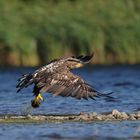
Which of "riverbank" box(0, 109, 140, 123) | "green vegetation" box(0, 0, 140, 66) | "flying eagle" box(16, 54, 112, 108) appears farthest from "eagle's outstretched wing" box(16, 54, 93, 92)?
"green vegetation" box(0, 0, 140, 66)

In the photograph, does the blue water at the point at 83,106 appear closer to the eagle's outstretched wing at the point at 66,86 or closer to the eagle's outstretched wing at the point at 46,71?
the eagle's outstretched wing at the point at 66,86

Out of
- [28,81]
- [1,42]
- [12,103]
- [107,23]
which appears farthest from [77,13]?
[28,81]

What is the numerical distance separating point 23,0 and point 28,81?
17825 millimetres

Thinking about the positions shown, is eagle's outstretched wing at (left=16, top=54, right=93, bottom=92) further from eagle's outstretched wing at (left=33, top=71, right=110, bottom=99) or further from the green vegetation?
Answer: the green vegetation

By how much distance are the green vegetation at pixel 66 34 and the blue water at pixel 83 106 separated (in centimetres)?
51

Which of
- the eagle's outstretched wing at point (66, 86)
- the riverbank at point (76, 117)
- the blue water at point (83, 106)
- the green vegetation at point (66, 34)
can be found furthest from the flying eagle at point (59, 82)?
the green vegetation at point (66, 34)

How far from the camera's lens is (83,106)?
18.8m

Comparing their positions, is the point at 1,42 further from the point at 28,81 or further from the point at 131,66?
the point at 28,81

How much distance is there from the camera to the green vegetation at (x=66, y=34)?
30047 millimetres

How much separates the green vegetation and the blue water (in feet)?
1.67

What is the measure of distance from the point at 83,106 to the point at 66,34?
12.3 meters

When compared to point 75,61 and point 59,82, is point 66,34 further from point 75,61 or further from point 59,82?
point 59,82

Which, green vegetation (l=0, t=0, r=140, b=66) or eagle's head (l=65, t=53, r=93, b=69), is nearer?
eagle's head (l=65, t=53, r=93, b=69)

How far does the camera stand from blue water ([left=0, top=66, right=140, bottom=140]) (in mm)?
14453
